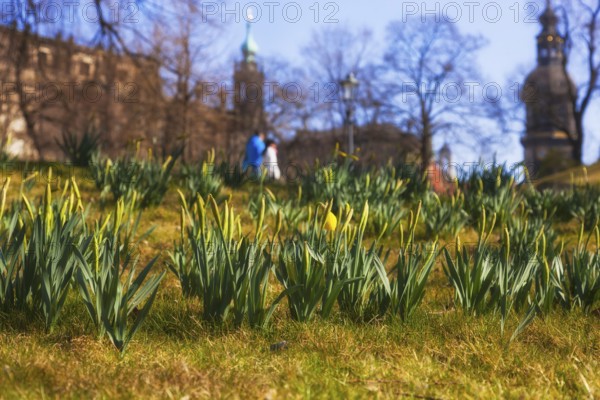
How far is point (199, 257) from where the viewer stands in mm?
3109

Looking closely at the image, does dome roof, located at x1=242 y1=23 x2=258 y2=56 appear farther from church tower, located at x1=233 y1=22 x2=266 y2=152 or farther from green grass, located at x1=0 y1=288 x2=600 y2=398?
green grass, located at x1=0 y1=288 x2=600 y2=398

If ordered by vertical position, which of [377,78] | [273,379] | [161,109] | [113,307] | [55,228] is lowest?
[273,379]

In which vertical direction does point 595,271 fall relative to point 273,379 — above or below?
above

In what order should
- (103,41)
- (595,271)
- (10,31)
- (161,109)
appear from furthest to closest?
(161,109) < (103,41) < (10,31) < (595,271)

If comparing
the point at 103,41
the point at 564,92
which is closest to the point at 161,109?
the point at 103,41

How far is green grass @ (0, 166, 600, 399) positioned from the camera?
7.72 ft

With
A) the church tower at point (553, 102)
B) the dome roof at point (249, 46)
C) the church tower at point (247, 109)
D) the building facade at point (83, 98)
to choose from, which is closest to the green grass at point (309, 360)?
the building facade at point (83, 98)

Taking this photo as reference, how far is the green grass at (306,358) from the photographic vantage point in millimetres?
2354

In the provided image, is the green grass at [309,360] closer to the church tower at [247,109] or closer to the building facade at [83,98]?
the building facade at [83,98]

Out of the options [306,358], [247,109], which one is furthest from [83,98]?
[306,358]

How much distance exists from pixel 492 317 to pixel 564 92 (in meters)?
28.1

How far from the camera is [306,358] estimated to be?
271cm

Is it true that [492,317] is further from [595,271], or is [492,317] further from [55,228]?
[55,228]

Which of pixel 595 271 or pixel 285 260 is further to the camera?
pixel 595 271
